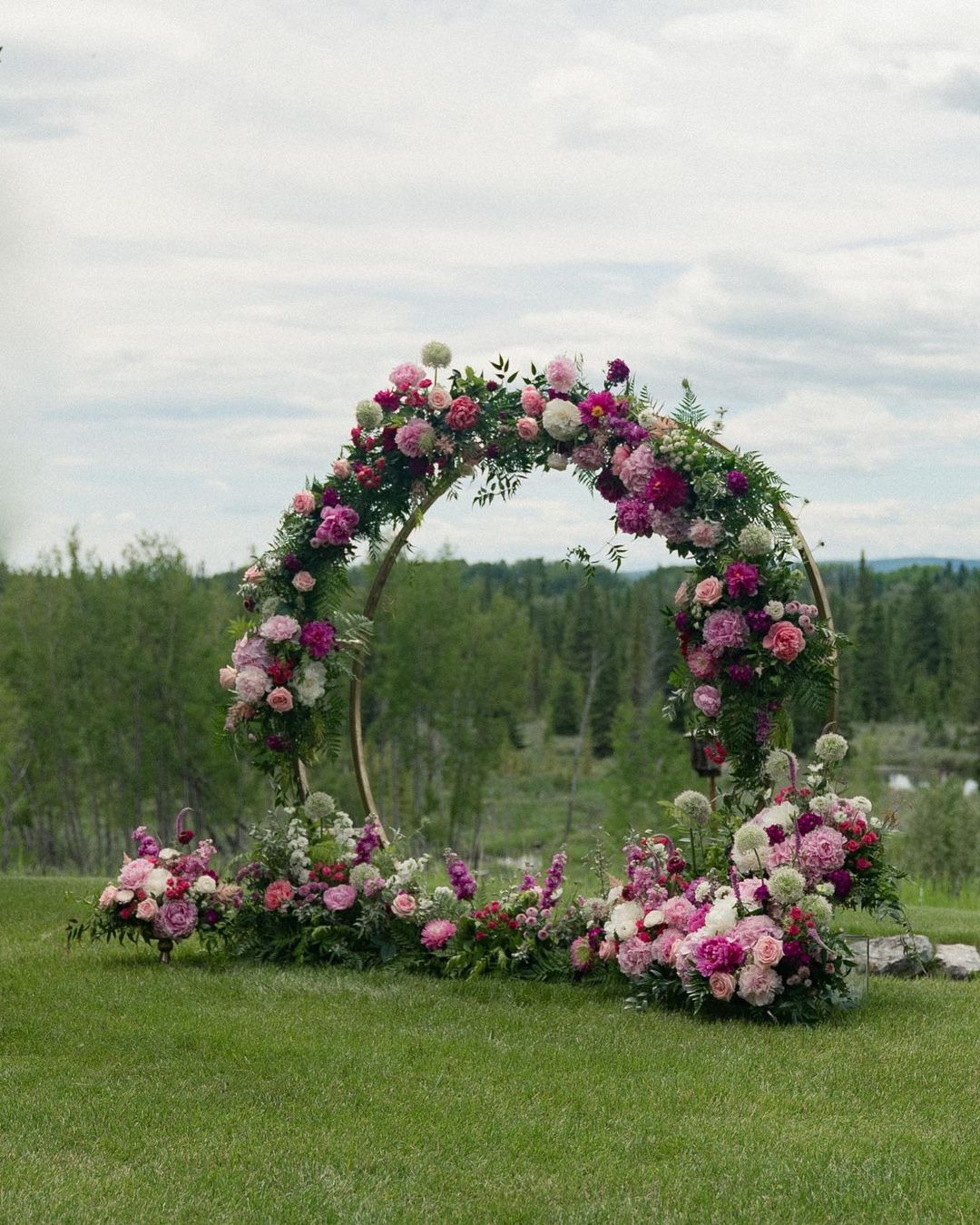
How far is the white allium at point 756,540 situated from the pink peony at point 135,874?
3.97m

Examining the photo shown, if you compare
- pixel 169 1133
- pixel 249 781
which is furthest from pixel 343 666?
pixel 249 781

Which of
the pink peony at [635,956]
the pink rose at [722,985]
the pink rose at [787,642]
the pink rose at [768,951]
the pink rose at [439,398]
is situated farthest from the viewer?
the pink rose at [439,398]

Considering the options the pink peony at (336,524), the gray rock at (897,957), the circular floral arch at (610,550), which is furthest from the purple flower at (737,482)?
the gray rock at (897,957)

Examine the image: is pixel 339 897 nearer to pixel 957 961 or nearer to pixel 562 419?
pixel 562 419

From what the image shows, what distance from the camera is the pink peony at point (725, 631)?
7.43 m

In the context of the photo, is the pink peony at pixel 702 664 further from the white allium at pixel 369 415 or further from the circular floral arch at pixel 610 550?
the white allium at pixel 369 415

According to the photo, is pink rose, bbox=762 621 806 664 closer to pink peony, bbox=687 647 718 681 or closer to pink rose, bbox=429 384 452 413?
pink peony, bbox=687 647 718 681

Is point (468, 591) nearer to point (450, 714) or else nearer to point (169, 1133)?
point (450, 714)

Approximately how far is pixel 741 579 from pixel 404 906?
2.72 meters

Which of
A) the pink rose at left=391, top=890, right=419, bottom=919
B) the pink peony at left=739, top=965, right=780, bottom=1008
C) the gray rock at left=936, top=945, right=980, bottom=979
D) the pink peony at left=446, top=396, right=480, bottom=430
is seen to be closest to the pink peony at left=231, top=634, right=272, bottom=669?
the pink rose at left=391, top=890, right=419, bottom=919

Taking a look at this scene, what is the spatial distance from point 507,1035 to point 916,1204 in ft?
8.00

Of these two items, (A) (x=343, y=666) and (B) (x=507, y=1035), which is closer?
(B) (x=507, y=1035)

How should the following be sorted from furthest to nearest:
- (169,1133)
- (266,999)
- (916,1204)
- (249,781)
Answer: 1. (249,781)
2. (266,999)
3. (169,1133)
4. (916,1204)

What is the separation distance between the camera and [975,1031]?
6.35 m
